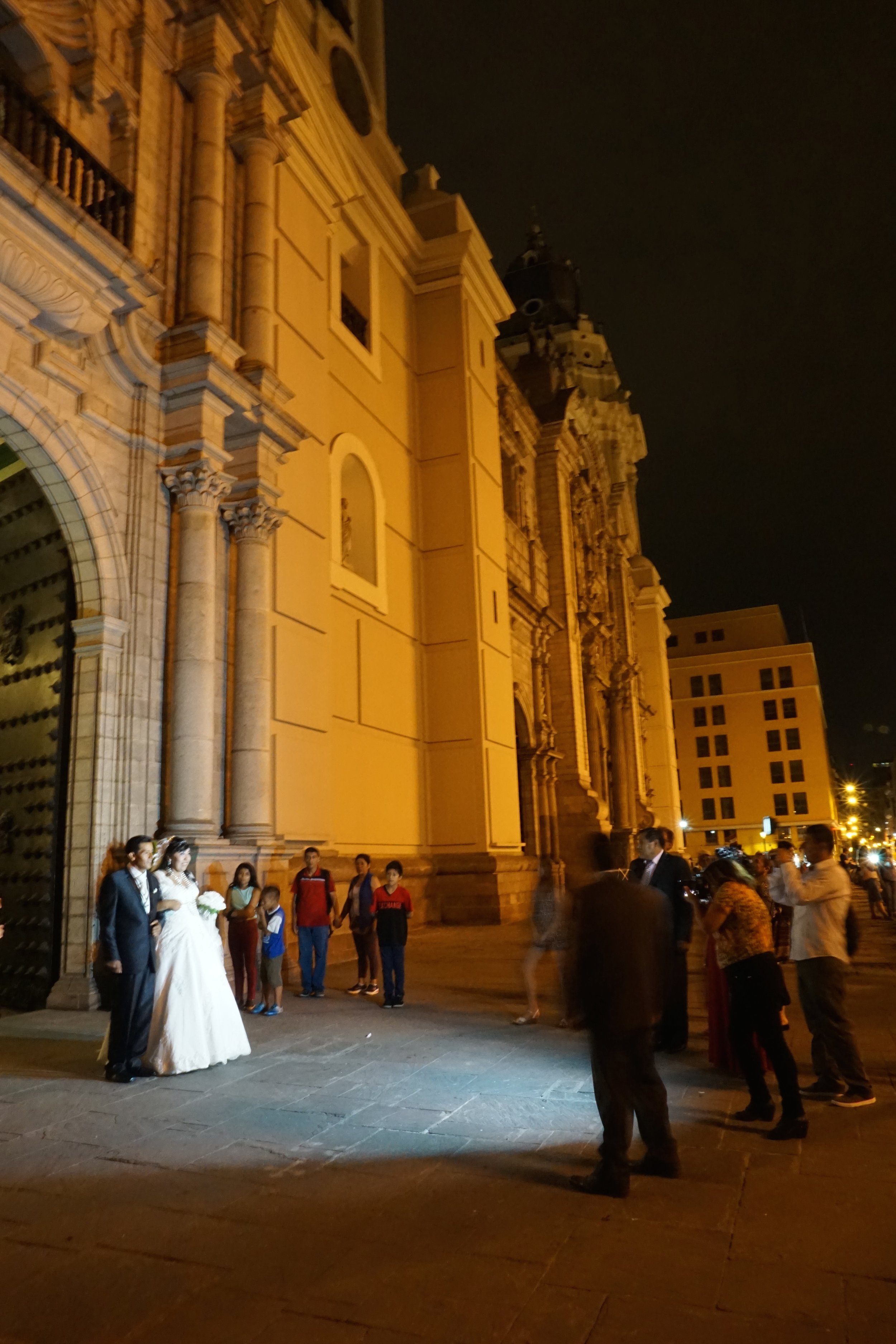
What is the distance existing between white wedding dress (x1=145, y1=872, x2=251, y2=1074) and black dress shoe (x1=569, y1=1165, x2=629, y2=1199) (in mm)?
3303

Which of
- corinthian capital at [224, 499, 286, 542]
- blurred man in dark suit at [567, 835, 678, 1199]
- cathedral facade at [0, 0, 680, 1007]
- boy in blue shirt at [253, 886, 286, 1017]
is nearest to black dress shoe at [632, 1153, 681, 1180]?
blurred man in dark suit at [567, 835, 678, 1199]

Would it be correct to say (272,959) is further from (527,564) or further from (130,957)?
(527,564)

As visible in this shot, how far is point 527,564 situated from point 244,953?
1904 cm

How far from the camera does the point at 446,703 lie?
58.2 ft

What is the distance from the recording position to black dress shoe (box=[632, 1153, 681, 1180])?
4090 millimetres

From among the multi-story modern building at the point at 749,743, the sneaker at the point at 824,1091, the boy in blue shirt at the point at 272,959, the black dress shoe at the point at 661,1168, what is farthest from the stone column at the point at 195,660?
the multi-story modern building at the point at 749,743

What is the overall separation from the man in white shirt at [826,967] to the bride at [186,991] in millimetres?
3869

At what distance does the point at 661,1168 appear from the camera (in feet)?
13.5

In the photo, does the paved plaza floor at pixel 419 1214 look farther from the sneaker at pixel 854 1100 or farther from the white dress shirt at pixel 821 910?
the white dress shirt at pixel 821 910

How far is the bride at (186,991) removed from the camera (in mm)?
6301

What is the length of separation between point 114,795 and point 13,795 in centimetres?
138

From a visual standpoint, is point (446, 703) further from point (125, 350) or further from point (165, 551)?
point (125, 350)

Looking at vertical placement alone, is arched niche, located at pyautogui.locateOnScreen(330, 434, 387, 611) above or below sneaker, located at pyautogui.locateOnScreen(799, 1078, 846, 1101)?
above

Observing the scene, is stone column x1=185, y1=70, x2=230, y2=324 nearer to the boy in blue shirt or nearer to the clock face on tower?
the boy in blue shirt
